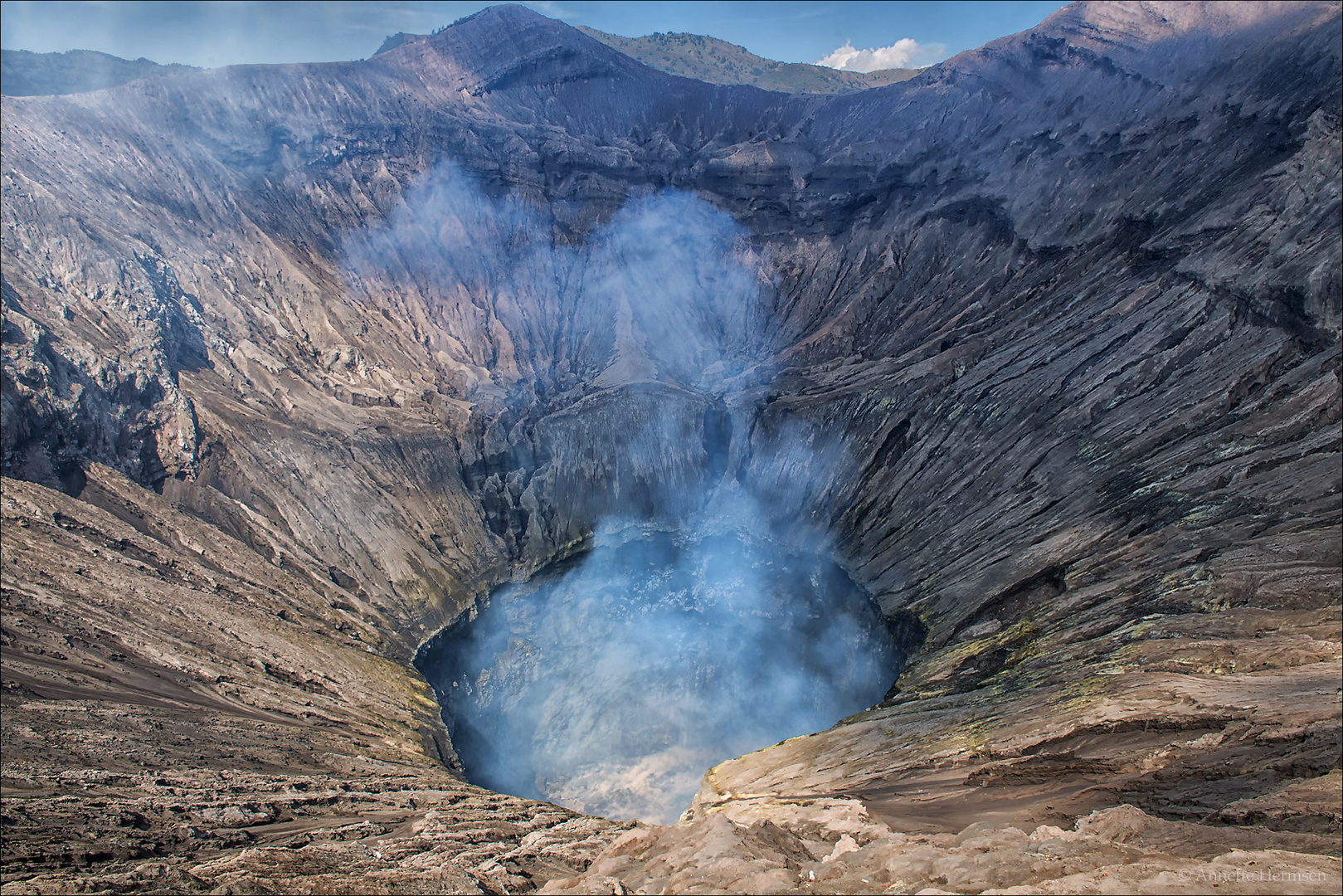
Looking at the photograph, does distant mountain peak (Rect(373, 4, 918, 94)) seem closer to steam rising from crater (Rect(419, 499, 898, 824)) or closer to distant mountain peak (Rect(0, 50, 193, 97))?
distant mountain peak (Rect(0, 50, 193, 97))

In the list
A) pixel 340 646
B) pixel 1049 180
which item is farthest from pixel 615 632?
pixel 1049 180

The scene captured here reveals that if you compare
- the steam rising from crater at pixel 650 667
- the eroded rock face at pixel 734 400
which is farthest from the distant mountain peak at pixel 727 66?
the steam rising from crater at pixel 650 667

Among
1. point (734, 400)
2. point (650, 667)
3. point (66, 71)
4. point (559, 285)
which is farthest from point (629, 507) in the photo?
point (66, 71)

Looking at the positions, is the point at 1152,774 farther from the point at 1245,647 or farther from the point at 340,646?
the point at 340,646

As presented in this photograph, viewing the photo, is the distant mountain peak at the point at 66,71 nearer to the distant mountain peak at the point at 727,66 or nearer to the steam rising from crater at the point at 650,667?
the distant mountain peak at the point at 727,66

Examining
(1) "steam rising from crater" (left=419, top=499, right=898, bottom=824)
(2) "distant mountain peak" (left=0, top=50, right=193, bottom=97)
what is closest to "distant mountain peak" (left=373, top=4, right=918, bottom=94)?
(2) "distant mountain peak" (left=0, top=50, right=193, bottom=97)

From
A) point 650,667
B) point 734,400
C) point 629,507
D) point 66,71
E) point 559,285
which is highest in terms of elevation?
point 66,71

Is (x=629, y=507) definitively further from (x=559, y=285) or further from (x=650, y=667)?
(x=559, y=285)
